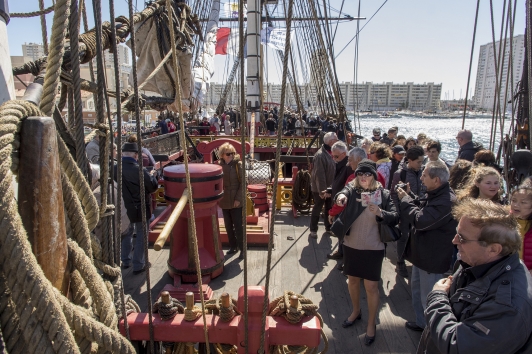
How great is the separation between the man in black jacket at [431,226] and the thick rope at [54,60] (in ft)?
7.61

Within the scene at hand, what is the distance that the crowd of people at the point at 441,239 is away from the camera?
1314mm

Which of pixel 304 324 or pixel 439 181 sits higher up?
pixel 439 181

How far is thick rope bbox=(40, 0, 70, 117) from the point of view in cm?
105

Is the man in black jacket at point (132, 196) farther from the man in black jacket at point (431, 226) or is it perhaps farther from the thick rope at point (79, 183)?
the man in black jacket at point (431, 226)

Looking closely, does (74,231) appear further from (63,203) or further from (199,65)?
(199,65)

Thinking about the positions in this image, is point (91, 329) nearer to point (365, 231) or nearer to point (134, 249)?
point (365, 231)

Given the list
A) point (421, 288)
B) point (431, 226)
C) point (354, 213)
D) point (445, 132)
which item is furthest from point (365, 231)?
point (445, 132)

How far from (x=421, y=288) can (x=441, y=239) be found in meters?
0.43

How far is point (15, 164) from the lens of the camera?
3.02ft

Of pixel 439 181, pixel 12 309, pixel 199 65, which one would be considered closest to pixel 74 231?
pixel 12 309

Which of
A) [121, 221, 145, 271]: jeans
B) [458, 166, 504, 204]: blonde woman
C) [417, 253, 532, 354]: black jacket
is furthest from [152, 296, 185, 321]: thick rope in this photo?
[458, 166, 504, 204]: blonde woman

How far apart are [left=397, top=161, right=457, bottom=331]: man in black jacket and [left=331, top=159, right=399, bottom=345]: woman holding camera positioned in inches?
7.2

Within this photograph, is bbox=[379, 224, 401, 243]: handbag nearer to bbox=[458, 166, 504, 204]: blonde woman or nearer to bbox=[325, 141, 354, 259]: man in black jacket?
bbox=[458, 166, 504, 204]: blonde woman

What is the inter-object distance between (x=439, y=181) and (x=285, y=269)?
1842mm
